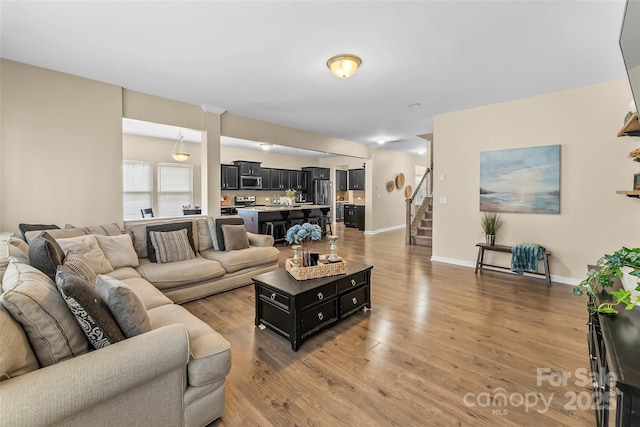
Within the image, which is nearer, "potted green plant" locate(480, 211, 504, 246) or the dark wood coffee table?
the dark wood coffee table

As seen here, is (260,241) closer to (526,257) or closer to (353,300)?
(353,300)

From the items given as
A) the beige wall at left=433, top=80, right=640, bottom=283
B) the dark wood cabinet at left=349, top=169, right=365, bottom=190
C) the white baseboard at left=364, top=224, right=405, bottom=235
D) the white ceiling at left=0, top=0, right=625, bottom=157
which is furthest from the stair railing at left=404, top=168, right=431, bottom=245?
the white ceiling at left=0, top=0, right=625, bottom=157

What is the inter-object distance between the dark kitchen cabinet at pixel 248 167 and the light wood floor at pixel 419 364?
5.66 metres

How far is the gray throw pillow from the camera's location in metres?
4.10

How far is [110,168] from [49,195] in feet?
2.35

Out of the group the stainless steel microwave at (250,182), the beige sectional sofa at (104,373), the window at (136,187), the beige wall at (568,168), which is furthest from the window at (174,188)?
the beige wall at (568,168)

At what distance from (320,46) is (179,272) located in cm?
285

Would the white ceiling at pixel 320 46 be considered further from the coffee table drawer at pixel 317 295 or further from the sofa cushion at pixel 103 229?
the coffee table drawer at pixel 317 295

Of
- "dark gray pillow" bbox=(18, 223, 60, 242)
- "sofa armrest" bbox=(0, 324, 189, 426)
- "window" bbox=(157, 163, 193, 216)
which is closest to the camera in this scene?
"sofa armrest" bbox=(0, 324, 189, 426)

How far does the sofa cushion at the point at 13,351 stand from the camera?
40.2 inches

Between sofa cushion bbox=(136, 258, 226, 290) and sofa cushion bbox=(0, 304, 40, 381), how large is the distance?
1.97 meters

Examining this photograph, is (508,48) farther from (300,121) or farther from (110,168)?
(110,168)

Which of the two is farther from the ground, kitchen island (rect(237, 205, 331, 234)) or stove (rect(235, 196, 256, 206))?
stove (rect(235, 196, 256, 206))

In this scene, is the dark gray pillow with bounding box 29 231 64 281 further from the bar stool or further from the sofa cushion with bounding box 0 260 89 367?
the bar stool
